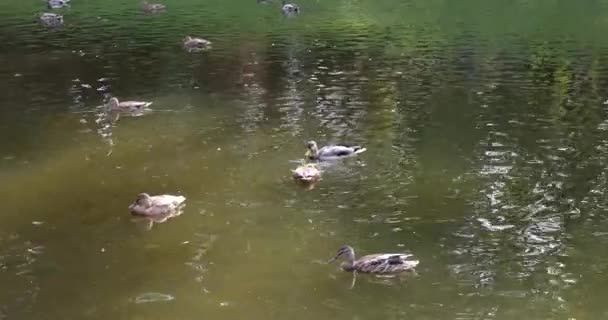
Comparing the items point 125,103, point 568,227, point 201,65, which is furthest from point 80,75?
point 568,227

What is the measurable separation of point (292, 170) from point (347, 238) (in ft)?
11.9

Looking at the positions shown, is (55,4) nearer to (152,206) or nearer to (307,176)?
(307,176)

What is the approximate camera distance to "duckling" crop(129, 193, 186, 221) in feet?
44.0

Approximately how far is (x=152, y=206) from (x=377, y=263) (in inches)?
171

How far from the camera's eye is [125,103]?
68.9 ft

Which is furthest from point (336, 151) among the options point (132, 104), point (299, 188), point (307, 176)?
point (132, 104)

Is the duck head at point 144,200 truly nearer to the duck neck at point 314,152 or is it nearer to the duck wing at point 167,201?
the duck wing at point 167,201

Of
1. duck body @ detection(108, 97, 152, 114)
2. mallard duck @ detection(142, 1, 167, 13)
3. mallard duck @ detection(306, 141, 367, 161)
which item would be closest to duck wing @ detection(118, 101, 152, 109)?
duck body @ detection(108, 97, 152, 114)

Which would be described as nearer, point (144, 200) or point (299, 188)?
point (144, 200)

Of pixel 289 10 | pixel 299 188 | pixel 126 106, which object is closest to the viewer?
pixel 299 188

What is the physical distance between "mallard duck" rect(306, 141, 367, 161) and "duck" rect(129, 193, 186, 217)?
11.8 feet

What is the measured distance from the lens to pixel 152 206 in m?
13.4

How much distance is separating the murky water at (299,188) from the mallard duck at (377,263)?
0.55ft

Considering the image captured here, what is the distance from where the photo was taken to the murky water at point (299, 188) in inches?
420
